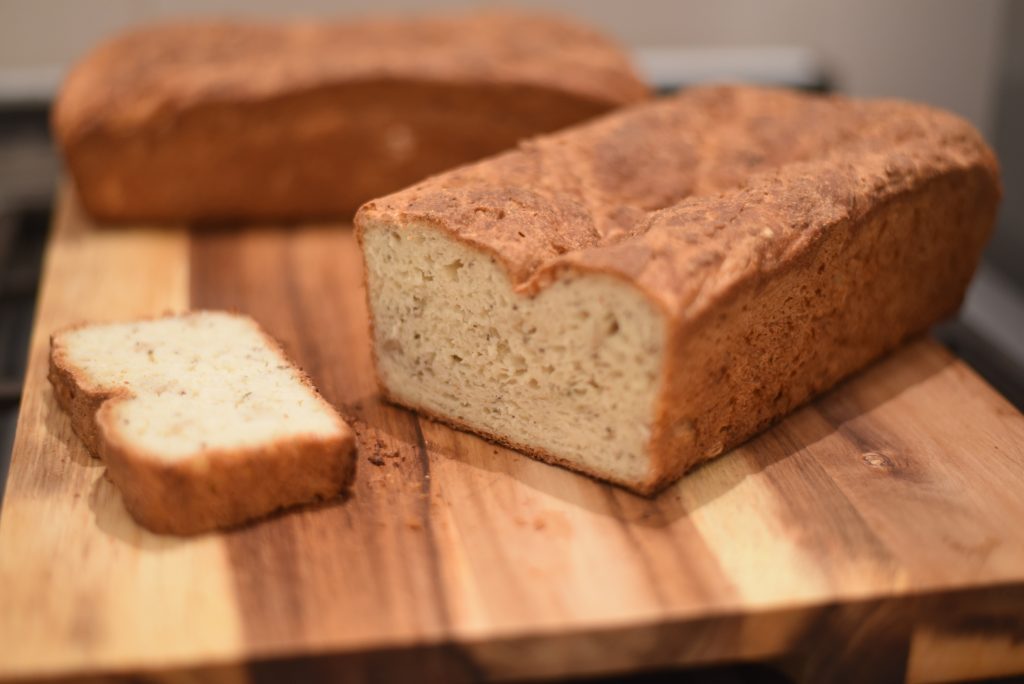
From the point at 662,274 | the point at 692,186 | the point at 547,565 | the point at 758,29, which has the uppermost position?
the point at 662,274

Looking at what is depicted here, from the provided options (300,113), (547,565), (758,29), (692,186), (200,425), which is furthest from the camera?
(758,29)

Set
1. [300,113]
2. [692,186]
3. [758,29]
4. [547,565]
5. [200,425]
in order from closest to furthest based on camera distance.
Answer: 1. [547,565]
2. [200,425]
3. [692,186]
4. [300,113]
5. [758,29]

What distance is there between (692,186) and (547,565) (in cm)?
118

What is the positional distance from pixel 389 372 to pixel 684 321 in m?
0.86

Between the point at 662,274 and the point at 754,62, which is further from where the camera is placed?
the point at 754,62

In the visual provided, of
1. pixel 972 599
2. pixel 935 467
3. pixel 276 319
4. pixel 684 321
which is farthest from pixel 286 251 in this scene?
pixel 972 599

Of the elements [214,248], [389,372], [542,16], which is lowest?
[214,248]

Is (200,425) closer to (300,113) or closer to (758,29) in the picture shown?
(300,113)

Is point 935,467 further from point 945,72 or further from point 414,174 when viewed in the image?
point 414,174

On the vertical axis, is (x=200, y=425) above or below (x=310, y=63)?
below

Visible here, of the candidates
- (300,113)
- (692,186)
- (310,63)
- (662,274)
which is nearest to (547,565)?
(662,274)

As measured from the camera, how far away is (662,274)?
7.52 feet

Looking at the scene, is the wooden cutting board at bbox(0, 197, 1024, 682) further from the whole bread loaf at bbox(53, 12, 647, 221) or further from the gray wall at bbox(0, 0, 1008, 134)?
the gray wall at bbox(0, 0, 1008, 134)

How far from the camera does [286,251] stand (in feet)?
12.4
